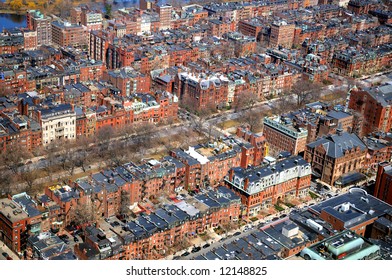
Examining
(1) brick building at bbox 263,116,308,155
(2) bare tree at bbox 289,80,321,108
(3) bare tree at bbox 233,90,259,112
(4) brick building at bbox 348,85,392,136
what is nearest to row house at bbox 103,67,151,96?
(3) bare tree at bbox 233,90,259,112

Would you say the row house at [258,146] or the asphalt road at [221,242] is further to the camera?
the row house at [258,146]

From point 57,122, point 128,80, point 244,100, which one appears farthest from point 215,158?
point 128,80

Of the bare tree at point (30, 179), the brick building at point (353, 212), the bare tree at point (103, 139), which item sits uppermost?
the brick building at point (353, 212)

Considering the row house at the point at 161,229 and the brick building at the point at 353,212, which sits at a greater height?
the brick building at the point at 353,212

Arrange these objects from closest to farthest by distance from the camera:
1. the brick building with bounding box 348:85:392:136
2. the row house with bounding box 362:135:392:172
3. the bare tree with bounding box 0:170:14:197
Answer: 1. the bare tree with bounding box 0:170:14:197
2. the row house with bounding box 362:135:392:172
3. the brick building with bounding box 348:85:392:136

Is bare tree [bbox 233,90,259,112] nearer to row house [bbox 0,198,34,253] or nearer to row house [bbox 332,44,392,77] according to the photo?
row house [bbox 332,44,392,77]

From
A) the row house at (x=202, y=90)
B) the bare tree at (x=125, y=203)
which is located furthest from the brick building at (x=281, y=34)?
the bare tree at (x=125, y=203)

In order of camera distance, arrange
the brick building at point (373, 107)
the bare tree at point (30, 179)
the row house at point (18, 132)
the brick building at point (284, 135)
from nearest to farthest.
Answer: the bare tree at point (30, 179)
the row house at point (18, 132)
the brick building at point (284, 135)
the brick building at point (373, 107)

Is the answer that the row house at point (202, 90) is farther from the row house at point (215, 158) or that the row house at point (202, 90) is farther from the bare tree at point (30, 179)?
the bare tree at point (30, 179)

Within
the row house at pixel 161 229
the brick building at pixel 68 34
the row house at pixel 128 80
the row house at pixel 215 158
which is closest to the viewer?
the row house at pixel 161 229

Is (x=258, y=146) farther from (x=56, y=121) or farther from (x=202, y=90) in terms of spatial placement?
(x=56, y=121)
